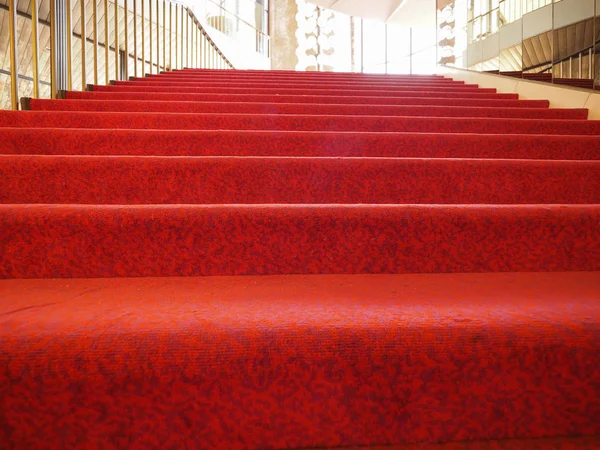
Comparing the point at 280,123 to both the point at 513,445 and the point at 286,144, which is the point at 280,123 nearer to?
the point at 286,144

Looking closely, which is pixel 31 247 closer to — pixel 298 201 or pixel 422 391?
pixel 298 201

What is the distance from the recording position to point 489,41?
3080 millimetres

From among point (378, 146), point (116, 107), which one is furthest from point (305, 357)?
point (116, 107)

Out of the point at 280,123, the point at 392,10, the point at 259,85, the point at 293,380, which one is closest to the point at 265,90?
the point at 259,85

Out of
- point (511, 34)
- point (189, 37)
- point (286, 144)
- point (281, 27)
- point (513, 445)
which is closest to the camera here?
point (513, 445)

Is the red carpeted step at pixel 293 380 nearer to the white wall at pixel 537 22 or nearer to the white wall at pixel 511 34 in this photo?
the white wall at pixel 537 22

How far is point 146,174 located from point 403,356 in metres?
0.69

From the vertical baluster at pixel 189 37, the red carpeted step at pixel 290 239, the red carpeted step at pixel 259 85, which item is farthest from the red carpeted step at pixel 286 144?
the vertical baluster at pixel 189 37

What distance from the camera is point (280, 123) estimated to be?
Result: 4.76 ft

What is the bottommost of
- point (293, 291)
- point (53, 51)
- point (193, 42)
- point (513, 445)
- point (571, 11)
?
point (513, 445)

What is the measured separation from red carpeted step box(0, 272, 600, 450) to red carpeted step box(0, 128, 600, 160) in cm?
70

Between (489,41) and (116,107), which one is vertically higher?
(489,41)

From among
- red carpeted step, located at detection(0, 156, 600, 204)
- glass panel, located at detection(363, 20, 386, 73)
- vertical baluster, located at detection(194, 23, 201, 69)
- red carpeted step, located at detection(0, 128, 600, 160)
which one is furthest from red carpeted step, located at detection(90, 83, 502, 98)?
glass panel, located at detection(363, 20, 386, 73)

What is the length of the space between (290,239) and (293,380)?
0.99 ft
